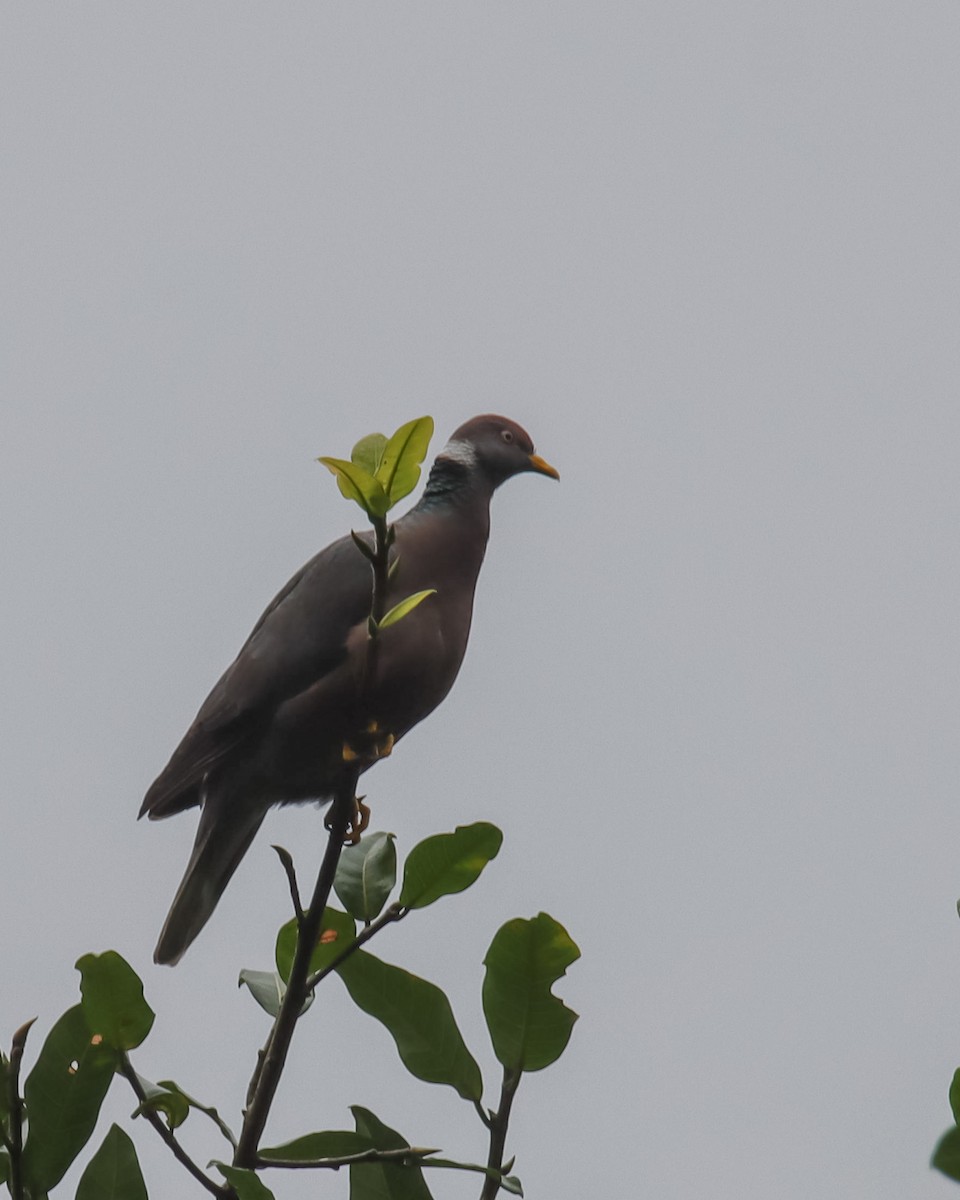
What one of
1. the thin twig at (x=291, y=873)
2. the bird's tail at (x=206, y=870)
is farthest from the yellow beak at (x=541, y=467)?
the thin twig at (x=291, y=873)

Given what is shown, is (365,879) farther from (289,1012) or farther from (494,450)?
(494,450)

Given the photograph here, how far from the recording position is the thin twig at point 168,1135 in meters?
2.11

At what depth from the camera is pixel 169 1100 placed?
7.83 ft

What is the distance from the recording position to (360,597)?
14.7 ft

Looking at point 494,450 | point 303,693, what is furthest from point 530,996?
point 494,450

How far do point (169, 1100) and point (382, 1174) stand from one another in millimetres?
334

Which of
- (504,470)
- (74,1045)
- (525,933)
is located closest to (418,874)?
(525,933)

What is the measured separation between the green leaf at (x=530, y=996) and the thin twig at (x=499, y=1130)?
0.02m

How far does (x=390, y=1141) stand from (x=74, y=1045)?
1.62ft

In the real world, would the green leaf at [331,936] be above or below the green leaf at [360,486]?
below

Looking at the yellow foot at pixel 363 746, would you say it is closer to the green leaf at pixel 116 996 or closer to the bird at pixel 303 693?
the green leaf at pixel 116 996

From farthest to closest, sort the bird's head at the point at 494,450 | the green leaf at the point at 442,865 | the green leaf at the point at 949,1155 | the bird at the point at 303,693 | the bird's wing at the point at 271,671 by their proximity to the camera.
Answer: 1. the bird's head at the point at 494,450
2. the bird's wing at the point at 271,671
3. the bird at the point at 303,693
4. the green leaf at the point at 442,865
5. the green leaf at the point at 949,1155

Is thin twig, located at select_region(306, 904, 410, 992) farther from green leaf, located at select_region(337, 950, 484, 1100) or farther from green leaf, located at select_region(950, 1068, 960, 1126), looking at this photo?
green leaf, located at select_region(950, 1068, 960, 1126)

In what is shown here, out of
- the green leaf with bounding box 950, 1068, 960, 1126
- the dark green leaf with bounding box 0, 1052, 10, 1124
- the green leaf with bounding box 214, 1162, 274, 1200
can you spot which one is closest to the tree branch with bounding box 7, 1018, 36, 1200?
the dark green leaf with bounding box 0, 1052, 10, 1124
